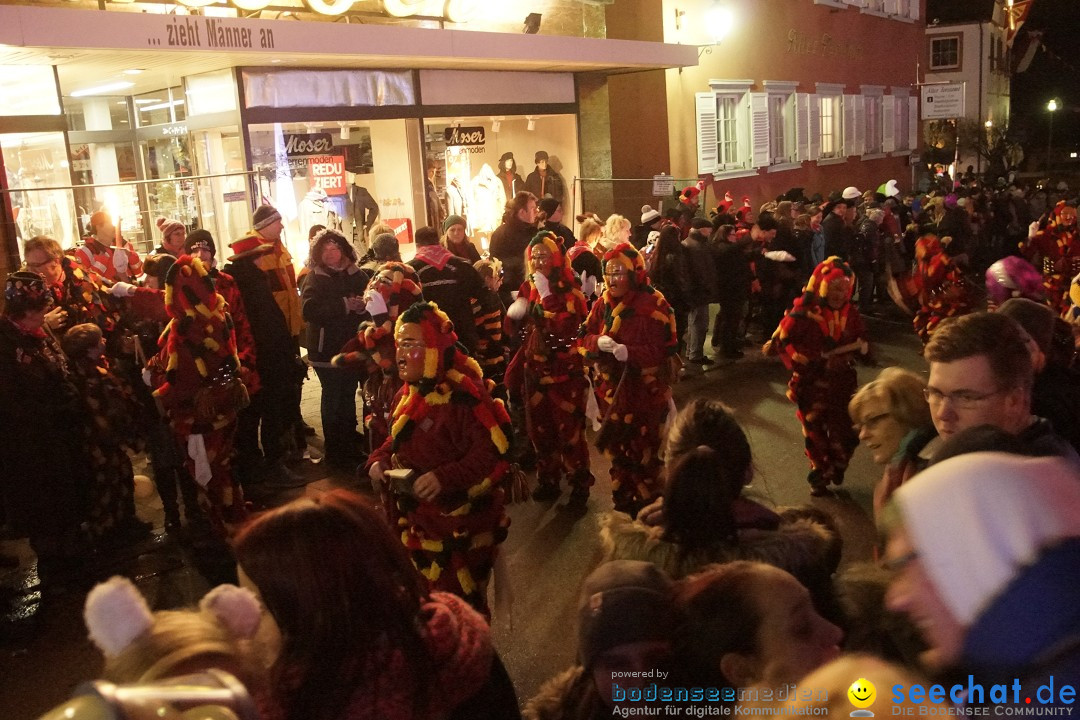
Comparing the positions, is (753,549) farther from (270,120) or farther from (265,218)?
(270,120)

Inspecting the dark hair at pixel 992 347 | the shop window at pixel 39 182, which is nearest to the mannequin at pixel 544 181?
the shop window at pixel 39 182

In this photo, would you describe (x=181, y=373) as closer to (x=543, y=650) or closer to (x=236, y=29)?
(x=543, y=650)

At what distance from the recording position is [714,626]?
238 centimetres

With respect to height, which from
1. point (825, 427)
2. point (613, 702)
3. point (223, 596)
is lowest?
point (825, 427)

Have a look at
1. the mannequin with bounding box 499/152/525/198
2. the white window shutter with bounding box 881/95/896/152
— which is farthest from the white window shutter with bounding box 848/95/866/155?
the mannequin with bounding box 499/152/525/198

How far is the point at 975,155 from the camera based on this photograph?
125 feet

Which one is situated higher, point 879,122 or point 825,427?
point 879,122

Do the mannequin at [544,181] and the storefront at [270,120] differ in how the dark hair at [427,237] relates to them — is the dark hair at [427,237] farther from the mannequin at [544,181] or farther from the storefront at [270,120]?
the mannequin at [544,181]

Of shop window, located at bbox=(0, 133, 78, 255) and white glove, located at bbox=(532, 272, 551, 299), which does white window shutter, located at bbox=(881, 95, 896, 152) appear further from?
white glove, located at bbox=(532, 272, 551, 299)

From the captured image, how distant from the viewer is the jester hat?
662 cm

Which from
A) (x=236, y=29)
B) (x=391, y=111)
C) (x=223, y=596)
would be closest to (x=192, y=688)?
(x=223, y=596)

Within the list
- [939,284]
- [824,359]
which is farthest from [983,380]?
[939,284]

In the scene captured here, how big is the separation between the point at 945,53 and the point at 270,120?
38.0 metres

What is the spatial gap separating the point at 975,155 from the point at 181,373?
38.2m
